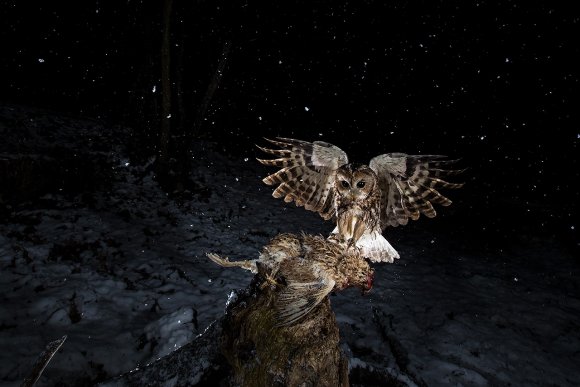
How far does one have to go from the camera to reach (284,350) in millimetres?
1810

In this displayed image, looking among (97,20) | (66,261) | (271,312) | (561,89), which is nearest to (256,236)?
(66,261)

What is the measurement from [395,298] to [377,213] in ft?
13.7

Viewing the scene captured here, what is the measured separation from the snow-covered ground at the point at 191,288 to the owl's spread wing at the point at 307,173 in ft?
5.71

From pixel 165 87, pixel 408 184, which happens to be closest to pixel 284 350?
pixel 408 184

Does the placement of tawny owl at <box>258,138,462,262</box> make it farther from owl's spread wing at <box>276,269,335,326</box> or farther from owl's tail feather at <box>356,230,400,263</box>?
owl's spread wing at <box>276,269,335,326</box>

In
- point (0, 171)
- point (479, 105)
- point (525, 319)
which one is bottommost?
point (525, 319)

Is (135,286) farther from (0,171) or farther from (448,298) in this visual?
(448,298)

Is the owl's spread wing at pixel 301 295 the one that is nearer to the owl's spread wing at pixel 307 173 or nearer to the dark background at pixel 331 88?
the owl's spread wing at pixel 307 173

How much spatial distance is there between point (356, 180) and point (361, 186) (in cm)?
7

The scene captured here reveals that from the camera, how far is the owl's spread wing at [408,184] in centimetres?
253

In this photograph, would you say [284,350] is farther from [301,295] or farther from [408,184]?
[408,184]

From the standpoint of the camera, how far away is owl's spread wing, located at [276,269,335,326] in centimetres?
178

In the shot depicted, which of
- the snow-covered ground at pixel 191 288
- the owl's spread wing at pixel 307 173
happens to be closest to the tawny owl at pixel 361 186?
the owl's spread wing at pixel 307 173

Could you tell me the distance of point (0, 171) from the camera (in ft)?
20.3
